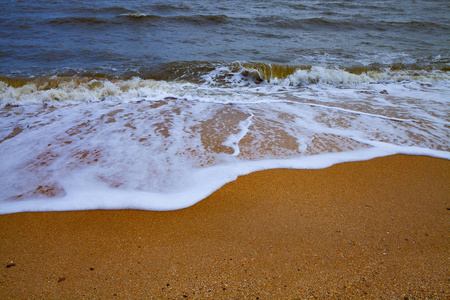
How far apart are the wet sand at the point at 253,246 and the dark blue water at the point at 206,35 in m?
5.10

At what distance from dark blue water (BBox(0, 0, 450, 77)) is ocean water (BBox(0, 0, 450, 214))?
0.07m

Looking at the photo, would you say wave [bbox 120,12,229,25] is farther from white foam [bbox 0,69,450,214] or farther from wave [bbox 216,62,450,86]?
white foam [bbox 0,69,450,214]

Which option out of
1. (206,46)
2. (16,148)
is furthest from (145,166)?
(206,46)

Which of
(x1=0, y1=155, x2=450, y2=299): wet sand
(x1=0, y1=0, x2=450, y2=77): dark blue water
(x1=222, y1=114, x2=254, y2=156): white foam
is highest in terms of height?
(x1=0, y1=0, x2=450, y2=77): dark blue water

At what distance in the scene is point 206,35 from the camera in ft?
32.6

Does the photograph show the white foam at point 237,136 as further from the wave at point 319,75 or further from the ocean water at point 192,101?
the wave at point 319,75

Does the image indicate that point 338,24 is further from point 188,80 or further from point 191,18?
point 188,80

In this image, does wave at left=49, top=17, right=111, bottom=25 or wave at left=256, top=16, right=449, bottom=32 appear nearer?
wave at left=49, top=17, right=111, bottom=25

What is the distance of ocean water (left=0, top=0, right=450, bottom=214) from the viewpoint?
288 centimetres

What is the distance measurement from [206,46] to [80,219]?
7598 millimetres

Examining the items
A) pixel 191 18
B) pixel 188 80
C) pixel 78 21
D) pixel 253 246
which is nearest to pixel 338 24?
pixel 191 18

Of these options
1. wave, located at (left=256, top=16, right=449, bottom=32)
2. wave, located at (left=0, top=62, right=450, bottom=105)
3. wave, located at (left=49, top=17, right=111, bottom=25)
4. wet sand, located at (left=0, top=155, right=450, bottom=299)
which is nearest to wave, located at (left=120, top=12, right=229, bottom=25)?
wave, located at (left=49, top=17, right=111, bottom=25)

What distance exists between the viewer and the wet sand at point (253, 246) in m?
1.70

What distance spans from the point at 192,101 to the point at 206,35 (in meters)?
5.82
